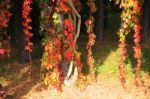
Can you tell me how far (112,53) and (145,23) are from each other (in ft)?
11.0

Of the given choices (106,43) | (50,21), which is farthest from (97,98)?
(106,43)

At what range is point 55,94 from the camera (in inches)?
424

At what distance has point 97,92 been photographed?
1080 cm

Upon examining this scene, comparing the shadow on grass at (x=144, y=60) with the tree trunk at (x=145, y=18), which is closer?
the shadow on grass at (x=144, y=60)

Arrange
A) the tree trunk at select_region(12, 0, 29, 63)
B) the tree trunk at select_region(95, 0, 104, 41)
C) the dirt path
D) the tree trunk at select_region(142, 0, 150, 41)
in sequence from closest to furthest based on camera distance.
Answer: the dirt path → the tree trunk at select_region(12, 0, 29, 63) → the tree trunk at select_region(142, 0, 150, 41) → the tree trunk at select_region(95, 0, 104, 41)

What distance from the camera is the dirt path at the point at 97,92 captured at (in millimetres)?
10539

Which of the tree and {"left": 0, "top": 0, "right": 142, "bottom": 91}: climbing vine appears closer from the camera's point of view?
{"left": 0, "top": 0, "right": 142, "bottom": 91}: climbing vine

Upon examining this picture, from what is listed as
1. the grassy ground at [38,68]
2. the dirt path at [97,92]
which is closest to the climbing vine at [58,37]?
the dirt path at [97,92]

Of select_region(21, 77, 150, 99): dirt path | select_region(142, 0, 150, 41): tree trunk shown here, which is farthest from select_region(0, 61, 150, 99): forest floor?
select_region(142, 0, 150, 41): tree trunk

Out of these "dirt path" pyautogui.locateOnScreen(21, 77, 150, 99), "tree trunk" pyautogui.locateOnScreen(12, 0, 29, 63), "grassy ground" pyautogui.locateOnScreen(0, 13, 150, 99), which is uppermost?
"tree trunk" pyautogui.locateOnScreen(12, 0, 29, 63)

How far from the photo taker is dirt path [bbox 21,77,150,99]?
1054 cm

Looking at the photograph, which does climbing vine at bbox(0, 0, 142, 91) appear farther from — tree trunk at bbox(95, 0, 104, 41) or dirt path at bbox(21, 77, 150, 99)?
tree trunk at bbox(95, 0, 104, 41)

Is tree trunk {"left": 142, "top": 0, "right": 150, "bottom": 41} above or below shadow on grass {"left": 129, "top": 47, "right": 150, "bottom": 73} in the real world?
above

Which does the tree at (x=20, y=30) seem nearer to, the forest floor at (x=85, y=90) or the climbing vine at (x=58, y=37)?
the forest floor at (x=85, y=90)
